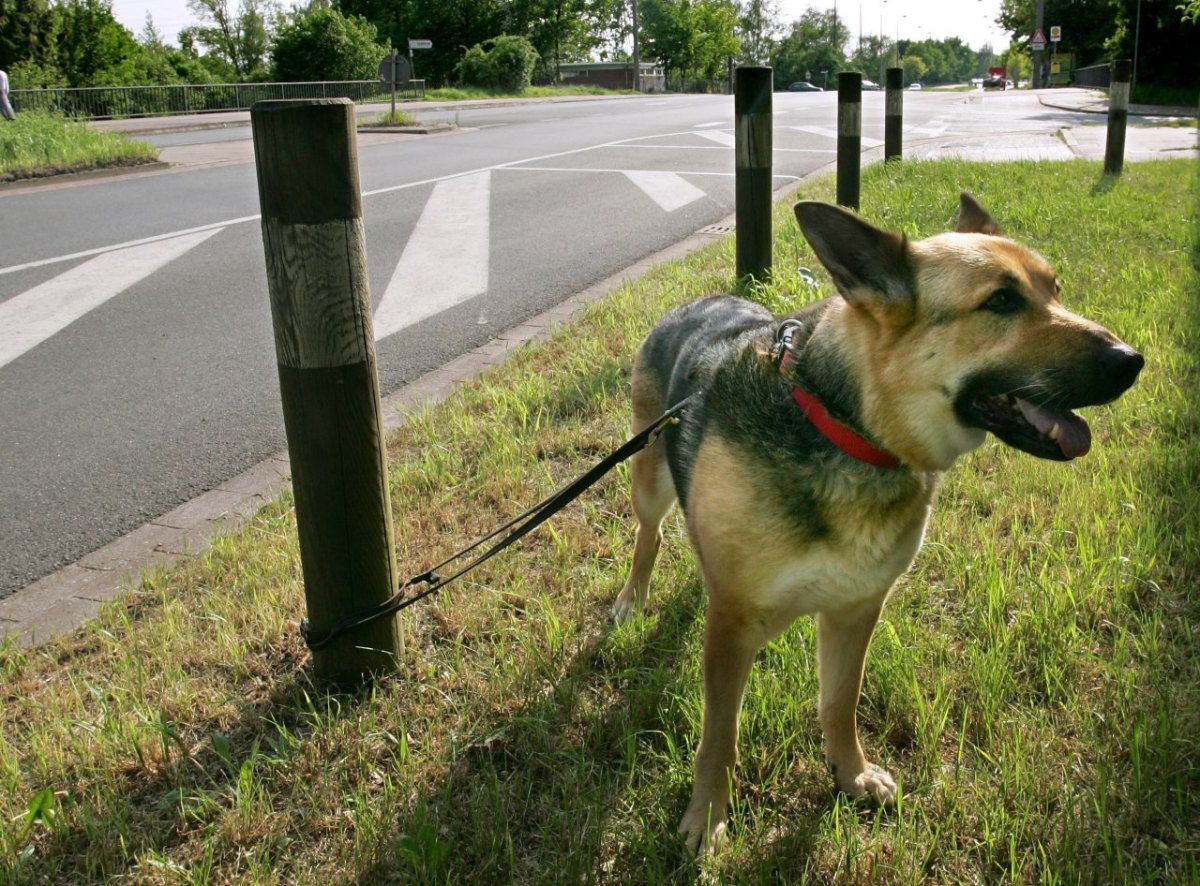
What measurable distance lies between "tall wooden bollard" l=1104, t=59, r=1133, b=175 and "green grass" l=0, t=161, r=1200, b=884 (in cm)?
936

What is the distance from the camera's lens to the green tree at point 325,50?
47750 mm

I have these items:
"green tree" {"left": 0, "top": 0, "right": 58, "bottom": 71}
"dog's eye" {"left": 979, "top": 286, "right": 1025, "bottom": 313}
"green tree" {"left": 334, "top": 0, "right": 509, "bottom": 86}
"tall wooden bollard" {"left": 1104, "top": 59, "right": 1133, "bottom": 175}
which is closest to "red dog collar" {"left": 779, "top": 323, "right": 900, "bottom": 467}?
"dog's eye" {"left": 979, "top": 286, "right": 1025, "bottom": 313}

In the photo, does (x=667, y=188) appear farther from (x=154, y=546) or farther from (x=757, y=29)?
(x=757, y=29)

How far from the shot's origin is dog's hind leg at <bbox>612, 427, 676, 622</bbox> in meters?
3.21

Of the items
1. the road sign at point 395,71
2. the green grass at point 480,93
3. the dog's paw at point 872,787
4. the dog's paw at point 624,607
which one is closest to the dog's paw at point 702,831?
the dog's paw at point 872,787

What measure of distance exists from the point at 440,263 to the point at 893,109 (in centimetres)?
684

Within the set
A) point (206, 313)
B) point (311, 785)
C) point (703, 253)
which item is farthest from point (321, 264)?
point (703, 253)

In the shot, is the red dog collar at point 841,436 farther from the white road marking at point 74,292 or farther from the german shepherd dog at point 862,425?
the white road marking at point 74,292

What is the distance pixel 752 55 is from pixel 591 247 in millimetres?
119215

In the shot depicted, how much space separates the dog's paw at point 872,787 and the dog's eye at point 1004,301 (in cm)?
118

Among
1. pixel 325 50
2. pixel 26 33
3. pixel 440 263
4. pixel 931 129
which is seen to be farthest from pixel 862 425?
pixel 325 50

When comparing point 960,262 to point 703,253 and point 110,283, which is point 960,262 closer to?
point 703,253

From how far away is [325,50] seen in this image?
1893 inches

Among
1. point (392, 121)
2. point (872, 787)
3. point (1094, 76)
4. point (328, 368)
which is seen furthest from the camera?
point (1094, 76)
